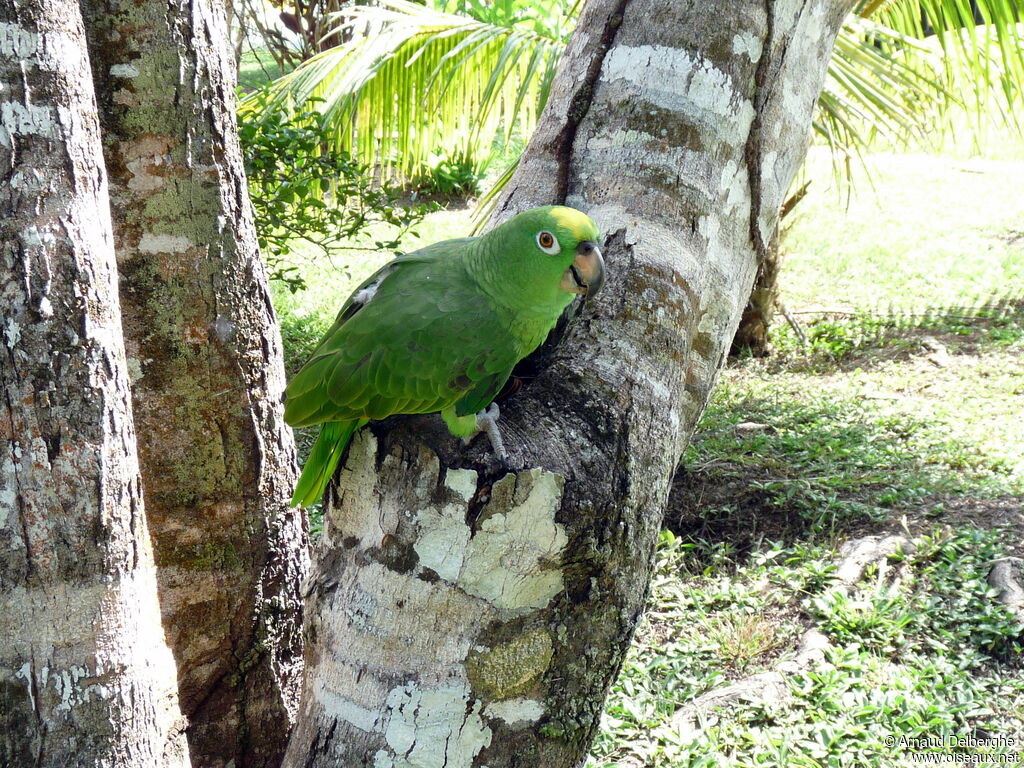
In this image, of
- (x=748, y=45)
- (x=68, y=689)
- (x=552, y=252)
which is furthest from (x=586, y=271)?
(x=68, y=689)

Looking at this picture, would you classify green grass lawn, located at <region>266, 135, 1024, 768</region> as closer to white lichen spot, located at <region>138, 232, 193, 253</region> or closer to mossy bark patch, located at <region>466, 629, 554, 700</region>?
mossy bark patch, located at <region>466, 629, 554, 700</region>

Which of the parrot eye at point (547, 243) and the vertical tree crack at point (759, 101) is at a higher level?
the vertical tree crack at point (759, 101)

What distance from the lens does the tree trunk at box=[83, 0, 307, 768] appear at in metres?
2.03

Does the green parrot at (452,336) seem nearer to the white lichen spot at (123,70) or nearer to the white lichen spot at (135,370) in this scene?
the white lichen spot at (135,370)

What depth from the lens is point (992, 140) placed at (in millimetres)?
11227

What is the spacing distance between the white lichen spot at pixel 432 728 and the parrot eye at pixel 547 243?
0.95 meters

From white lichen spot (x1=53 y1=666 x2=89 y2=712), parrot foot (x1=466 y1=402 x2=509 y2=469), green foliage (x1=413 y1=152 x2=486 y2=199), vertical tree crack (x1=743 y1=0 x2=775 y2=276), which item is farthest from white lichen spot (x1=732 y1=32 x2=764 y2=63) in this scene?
green foliage (x1=413 y1=152 x2=486 y2=199)

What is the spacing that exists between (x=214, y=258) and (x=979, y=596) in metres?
3.22

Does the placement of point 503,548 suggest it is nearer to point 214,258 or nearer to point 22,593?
point 22,593

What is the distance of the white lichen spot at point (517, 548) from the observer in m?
1.61

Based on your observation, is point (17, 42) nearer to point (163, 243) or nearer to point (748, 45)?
point (163, 243)

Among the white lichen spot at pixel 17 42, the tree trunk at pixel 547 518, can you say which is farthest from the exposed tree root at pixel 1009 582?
the white lichen spot at pixel 17 42

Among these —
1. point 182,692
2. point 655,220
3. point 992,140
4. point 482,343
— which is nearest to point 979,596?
point 655,220

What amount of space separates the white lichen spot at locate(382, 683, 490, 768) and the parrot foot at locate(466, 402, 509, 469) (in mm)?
447
